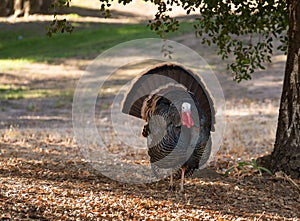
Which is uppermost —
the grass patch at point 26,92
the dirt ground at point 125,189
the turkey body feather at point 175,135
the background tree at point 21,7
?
the background tree at point 21,7

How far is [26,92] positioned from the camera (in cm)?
1947

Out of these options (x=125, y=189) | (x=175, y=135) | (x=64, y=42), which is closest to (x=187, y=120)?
(x=175, y=135)

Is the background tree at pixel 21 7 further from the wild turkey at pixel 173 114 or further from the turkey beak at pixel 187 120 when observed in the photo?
the turkey beak at pixel 187 120

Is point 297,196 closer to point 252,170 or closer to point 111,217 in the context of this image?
point 252,170

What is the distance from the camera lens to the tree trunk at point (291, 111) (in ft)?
24.3

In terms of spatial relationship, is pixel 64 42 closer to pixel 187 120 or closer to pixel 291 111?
pixel 291 111

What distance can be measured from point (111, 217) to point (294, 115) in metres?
2.80

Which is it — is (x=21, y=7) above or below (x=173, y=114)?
above

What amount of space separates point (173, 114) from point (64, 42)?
70.3ft

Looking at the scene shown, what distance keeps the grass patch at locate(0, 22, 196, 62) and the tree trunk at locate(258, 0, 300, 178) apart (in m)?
16.9

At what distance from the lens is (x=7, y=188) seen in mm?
6082

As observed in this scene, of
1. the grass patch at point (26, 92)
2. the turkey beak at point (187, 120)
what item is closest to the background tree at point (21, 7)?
the grass patch at point (26, 92)

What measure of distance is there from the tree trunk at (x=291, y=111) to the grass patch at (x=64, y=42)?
55.6 ft

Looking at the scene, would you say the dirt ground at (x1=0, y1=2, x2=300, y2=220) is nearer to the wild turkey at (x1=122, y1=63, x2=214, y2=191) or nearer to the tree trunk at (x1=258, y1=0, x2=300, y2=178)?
the tree trunk at (x1=258, y1=0, x2=300, y2=178)
